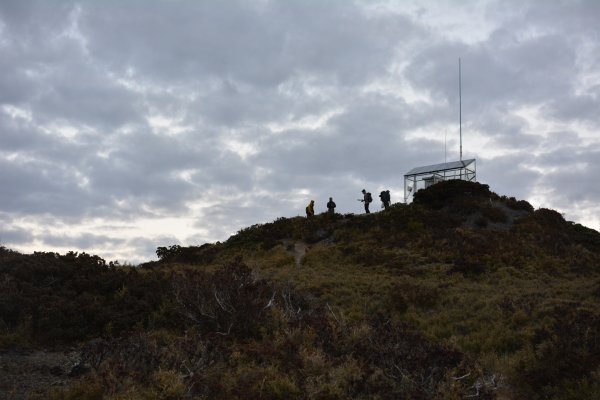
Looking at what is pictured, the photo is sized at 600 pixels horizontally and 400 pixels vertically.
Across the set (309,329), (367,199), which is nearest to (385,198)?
(367,199)

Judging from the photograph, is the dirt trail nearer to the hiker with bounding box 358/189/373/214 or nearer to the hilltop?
the hilltop

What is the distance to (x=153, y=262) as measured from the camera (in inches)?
1073

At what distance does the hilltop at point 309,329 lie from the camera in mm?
7328

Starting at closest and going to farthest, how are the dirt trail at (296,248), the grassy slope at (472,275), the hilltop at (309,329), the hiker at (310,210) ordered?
the hilltop at (309,329), the grassy slope at (472,275), the dirt trail at (296,248), the hiker at (310,210)

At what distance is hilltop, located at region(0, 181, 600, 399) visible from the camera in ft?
24.0

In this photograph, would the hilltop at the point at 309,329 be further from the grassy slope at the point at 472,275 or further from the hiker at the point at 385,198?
the hiker at the point at 385,198

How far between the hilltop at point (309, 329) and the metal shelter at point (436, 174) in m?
14.9

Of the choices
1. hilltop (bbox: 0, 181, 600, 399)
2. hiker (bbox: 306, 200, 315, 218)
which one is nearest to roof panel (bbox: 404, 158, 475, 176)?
hiker (bbox: 306, 200, 315, 218)

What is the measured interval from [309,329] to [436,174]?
28.6 m

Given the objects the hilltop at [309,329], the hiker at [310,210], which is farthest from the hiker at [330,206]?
the hilltop at [309,329]

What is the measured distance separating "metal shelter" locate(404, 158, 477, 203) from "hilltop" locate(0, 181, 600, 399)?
586 inches

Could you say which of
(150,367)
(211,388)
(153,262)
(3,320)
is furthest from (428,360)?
(153,262)

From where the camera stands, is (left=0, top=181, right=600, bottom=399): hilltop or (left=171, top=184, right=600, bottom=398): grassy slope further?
(left=171, top=184, right=600, bottom=398): grassy slope

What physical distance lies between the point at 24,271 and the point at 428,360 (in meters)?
10.4
